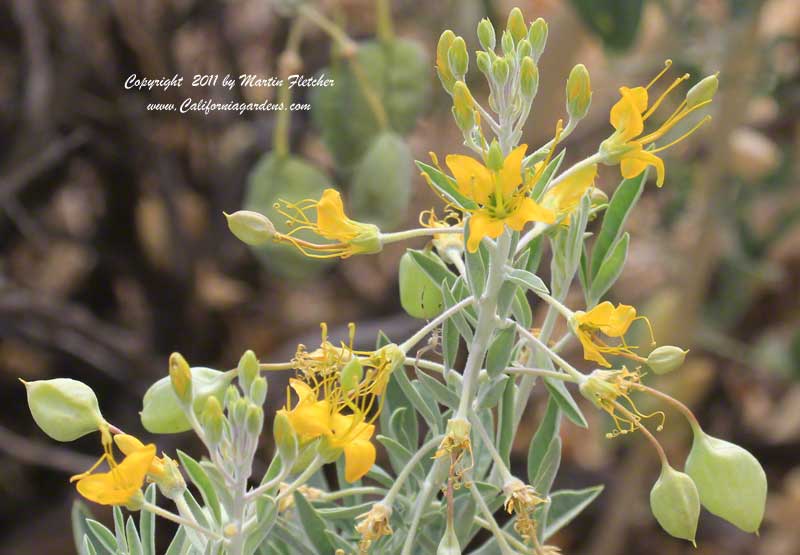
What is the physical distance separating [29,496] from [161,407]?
106 cm

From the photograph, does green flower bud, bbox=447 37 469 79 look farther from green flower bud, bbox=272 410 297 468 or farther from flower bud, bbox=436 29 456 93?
green flower bud, bbox=272 410 297 468

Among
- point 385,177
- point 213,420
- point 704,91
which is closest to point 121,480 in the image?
point 213,420

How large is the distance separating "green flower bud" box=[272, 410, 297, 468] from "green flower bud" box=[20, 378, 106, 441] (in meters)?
0.08

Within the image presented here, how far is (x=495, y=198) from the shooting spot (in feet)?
1.15

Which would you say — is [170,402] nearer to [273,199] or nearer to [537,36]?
[537,36]

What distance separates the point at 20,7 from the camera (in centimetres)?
127

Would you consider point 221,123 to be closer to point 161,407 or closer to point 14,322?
point 14,322

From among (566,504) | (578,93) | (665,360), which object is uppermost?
(578,93)

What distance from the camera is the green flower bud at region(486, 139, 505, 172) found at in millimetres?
350

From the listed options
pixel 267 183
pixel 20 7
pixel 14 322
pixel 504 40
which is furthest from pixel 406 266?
pixel 20 7

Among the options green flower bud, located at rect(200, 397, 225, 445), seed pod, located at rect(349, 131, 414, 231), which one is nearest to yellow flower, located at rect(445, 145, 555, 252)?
green flower bud, located at rect(200, 397, 225, 445)

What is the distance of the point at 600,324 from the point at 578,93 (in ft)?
0.28

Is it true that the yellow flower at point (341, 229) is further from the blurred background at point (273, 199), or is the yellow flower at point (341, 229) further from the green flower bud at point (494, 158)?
the blurred background at point (273, 199)

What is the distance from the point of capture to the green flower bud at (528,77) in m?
0.36
